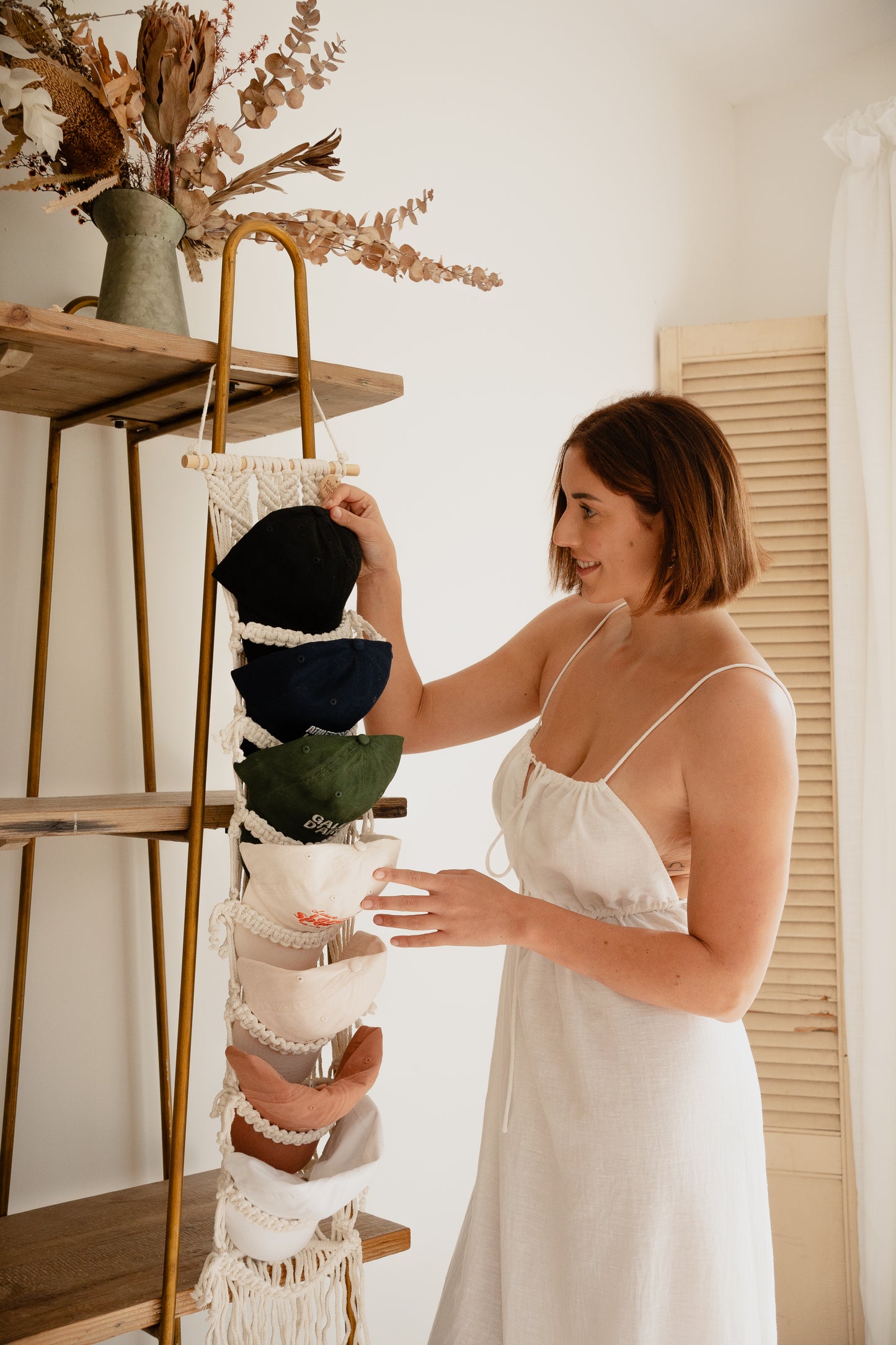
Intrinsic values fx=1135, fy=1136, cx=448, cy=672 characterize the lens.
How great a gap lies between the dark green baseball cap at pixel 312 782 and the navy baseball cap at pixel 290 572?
0.11 metres

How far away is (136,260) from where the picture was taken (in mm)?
1055

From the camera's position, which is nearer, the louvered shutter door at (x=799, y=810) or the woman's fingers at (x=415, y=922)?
the woman's fingers at (x=415, y=922)

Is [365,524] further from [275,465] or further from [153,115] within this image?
[153,115]

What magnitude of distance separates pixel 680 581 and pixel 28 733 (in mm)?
737

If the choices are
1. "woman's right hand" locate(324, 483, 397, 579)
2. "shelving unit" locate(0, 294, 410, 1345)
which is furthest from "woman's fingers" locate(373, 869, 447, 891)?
"woman's right hand" locate(324, 483, 397, 579)

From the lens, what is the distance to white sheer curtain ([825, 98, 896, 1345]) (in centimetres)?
217

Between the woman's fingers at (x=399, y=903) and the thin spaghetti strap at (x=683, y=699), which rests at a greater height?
the thin spaghetti strap at (x=683, y=699)

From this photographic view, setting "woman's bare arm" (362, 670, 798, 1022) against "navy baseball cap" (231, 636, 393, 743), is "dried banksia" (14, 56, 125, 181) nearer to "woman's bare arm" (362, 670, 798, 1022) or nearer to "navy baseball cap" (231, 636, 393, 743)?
"navy baseball cap" (231, 636, 393, 743)

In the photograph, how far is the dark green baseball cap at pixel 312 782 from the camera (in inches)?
36.7

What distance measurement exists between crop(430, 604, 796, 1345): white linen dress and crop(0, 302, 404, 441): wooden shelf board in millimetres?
485

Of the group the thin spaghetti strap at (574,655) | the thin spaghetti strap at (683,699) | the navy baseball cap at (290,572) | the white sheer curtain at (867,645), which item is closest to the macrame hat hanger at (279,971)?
the navy baseball cap at (290,572)

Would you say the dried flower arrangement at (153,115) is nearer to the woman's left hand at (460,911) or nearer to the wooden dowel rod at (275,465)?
the wooden dowel rod at (275,465)

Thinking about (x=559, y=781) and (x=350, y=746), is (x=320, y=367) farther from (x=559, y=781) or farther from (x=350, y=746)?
(x=559, y=781)

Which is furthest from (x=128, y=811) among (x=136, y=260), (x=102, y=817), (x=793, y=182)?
(x=793, y=182)
